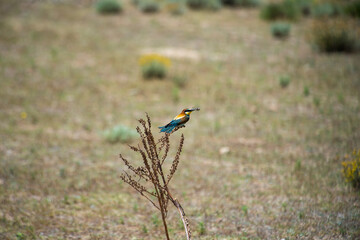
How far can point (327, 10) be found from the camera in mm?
15016

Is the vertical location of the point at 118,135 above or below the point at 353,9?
below

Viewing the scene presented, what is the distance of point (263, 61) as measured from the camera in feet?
35.5

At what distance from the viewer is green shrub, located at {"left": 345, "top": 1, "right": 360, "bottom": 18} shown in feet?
44.8

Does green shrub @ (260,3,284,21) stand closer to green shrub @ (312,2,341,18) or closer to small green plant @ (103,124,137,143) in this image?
green shrub @ (312,2,341,18)

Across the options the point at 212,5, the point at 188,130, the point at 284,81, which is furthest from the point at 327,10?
the point at 188,130

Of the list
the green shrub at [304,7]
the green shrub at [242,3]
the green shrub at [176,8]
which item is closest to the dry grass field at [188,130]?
the green shrub at [176,8]

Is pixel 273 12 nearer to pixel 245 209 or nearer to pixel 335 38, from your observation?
pixel 335 38

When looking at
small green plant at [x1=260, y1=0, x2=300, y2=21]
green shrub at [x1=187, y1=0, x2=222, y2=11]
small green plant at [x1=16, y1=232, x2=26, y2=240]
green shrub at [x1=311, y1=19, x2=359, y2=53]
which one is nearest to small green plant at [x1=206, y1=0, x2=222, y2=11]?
green shrub at [x1=187, y1=0, x2=222, y2=11]

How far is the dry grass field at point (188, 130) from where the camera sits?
4.36m

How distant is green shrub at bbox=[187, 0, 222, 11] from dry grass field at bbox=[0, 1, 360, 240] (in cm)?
455

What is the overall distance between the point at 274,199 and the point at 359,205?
104cm

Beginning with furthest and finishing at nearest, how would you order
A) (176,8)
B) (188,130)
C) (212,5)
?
(212,5) → (176,8) → (188,130)

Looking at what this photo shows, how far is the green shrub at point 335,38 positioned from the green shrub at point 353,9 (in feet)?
10.9

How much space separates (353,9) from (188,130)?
10357mm
